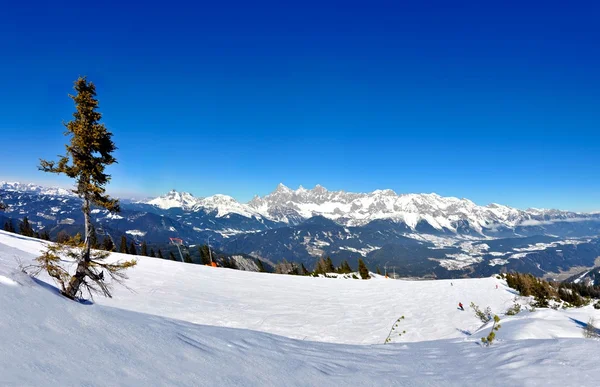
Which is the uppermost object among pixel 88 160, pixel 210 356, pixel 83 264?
pixel 88 160

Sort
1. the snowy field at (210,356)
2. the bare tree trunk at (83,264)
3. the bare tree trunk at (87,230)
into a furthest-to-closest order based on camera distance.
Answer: the bare tree trunk at (87,230), the bare tree trunk at (83,264), the snowy field at (210,356)

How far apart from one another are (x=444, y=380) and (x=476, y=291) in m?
41.4

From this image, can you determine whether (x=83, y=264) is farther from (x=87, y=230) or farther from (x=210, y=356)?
(x=210, y=356)

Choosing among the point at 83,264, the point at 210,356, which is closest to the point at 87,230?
the point at 83,264

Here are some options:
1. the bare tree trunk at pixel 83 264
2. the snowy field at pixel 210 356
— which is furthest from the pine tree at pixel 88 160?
the snowy field at pixel 210 356

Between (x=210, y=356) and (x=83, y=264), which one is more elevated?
(x=83, y=264)

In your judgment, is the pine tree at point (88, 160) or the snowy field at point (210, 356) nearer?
the snowy field at point (210, 356)

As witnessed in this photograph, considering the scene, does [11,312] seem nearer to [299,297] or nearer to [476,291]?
[299,297]

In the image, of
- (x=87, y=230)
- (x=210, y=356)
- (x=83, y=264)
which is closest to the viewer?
(x=210, y=356)

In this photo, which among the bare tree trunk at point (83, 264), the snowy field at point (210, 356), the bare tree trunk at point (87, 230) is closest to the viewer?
the snowy field at point (210, 356)

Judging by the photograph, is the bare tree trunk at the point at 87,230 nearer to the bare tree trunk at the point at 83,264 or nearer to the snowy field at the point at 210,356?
the bare tree trunk at the point at 83,264

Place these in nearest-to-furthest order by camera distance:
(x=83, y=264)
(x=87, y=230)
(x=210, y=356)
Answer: (x=210, y=356)
(x=83, y=264)
(x=87, y=230)

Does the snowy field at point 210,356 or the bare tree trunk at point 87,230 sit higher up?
the bare tree trunk at point 87,230

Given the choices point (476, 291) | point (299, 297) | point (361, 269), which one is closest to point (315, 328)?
point (299, 297)
